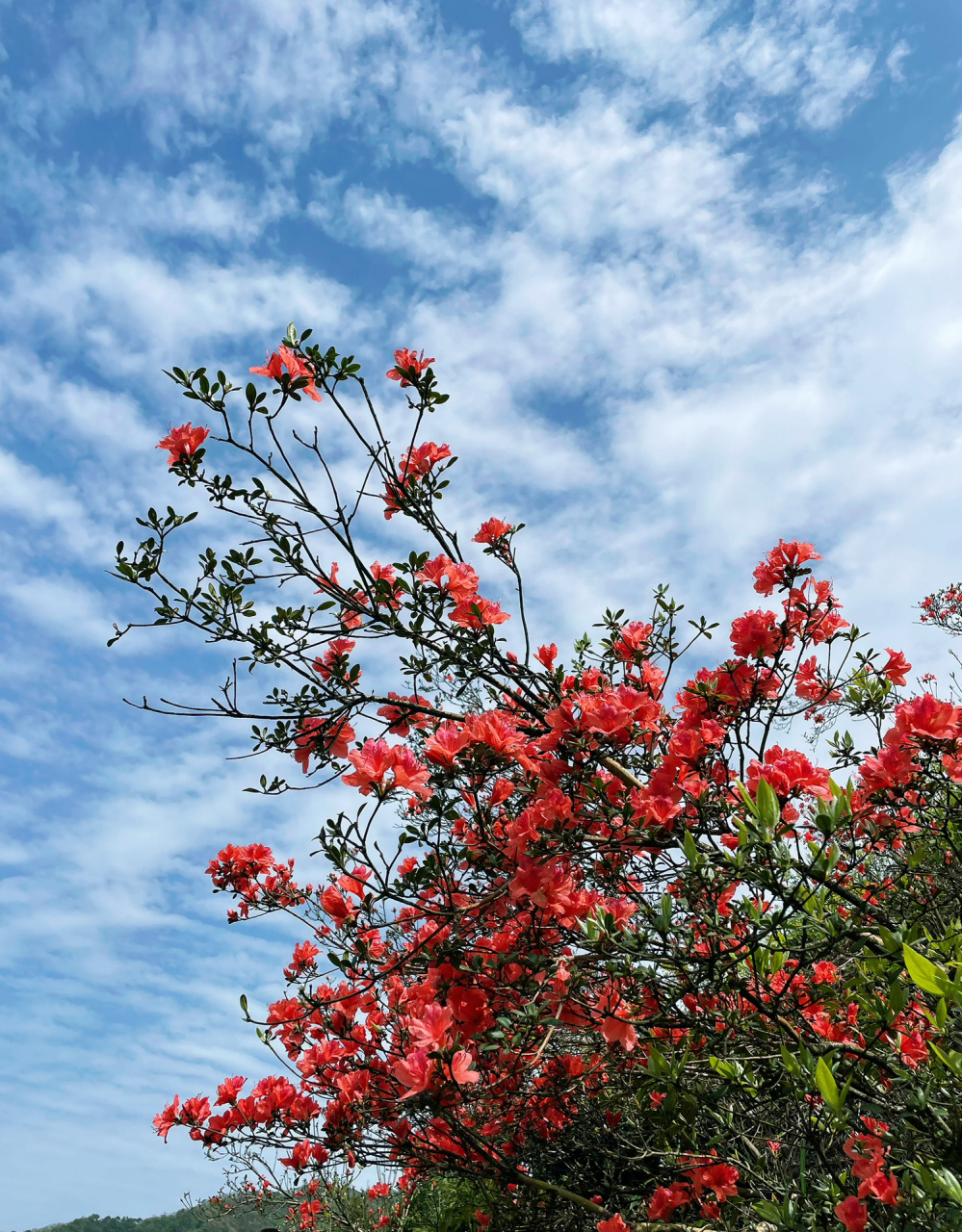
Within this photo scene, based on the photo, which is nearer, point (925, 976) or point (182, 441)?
point (925, 976)

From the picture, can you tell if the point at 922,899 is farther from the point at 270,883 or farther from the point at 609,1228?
the point at 270,883

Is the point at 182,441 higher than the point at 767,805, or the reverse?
the point at 182,441

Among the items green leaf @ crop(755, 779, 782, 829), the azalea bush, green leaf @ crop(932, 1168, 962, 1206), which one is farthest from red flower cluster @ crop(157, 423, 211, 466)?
green leaf @ crop(932, 1168, 962, 1206)

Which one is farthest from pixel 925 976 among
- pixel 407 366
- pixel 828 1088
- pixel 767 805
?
pixel 407 366

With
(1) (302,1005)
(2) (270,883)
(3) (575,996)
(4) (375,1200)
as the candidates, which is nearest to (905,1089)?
(3) (575,996)

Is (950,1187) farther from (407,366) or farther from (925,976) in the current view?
(407,366)

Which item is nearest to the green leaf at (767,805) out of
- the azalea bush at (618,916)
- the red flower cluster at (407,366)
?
the azalea bush at (618,916)

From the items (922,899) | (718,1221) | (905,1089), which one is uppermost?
(922,899)

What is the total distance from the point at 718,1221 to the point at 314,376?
2976 mm

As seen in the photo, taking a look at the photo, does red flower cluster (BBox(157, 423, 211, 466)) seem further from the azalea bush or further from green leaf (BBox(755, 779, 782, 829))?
green leaf (BBox(755, 779, 782, 829))

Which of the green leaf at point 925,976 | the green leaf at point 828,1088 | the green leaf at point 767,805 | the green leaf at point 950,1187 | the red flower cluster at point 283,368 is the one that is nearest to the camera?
the green leaf at point 950,1187

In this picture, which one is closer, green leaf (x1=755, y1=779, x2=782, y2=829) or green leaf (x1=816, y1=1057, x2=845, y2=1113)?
green leaf (x1=816, y1=1057, x2=845, y2=1113)

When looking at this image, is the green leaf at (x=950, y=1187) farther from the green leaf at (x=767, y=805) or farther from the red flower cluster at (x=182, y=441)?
the red flower cluster at (x=182, y=441)

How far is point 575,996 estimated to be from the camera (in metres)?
2.26
